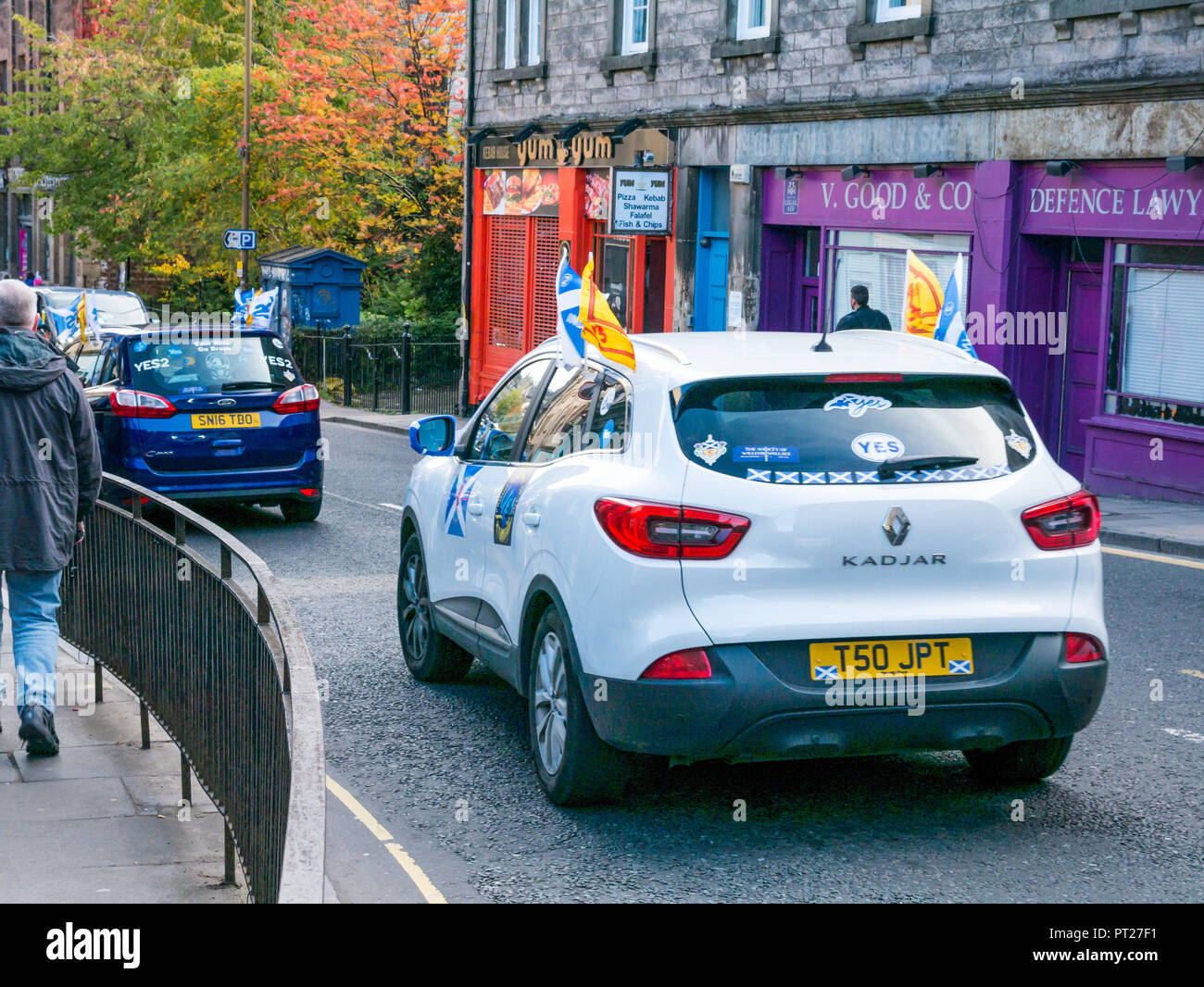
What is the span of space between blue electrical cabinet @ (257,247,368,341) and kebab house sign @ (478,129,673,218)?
430cm

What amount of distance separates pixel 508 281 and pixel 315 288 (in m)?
5.22

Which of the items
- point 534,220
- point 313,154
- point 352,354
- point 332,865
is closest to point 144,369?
point 332,865

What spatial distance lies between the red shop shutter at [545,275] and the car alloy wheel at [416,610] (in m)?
19.3

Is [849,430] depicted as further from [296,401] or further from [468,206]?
[468,206]

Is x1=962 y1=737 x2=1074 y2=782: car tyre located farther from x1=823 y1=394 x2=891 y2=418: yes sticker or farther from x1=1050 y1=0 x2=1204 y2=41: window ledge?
x1=1050 y1=0 x2=1204 y2=41: window ledge

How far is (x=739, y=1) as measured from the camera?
22844mm

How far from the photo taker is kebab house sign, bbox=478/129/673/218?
82.8 ft

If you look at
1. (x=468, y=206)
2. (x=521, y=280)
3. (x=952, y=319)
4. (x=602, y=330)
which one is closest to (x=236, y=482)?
(x=952, y=319)

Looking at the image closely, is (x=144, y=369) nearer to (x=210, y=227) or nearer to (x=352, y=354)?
(x=352, y=354)

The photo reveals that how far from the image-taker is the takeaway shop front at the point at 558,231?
24734 millimetres

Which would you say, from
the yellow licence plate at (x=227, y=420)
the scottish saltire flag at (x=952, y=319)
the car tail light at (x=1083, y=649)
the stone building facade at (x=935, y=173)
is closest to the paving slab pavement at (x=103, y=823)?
the car tail light at (x=1083, y=649)

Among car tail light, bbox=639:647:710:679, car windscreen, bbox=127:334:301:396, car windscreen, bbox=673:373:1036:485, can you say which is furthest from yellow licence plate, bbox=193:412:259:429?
car tail light, bbox=639:647:710:679

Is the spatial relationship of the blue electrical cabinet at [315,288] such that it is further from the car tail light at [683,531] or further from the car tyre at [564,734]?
the car tail light at [683,531]
